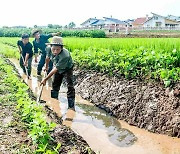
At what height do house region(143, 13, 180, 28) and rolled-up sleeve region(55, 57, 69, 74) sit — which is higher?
house region(143, 13, 180, 28)

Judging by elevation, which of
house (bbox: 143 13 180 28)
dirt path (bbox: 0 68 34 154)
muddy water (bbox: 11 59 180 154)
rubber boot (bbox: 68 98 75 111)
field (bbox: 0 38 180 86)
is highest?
house (bbox: 143 13 180 28)

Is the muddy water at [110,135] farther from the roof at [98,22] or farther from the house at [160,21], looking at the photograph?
the roof at [98,22]

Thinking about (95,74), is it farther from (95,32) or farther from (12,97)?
(95,32)

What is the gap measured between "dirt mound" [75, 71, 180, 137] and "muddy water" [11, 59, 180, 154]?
0.52ft

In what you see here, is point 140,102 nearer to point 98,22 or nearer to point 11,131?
point 11,131

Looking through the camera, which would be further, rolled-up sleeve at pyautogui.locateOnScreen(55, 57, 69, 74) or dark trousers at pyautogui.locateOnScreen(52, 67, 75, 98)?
dark trousers at pyautogui.locateOnScreen(52, 67, 75, 98)

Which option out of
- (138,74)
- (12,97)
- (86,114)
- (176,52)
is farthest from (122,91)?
(12,97)

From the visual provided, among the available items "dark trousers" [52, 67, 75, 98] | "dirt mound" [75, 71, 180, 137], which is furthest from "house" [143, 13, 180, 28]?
"dark trousers" [52, 67, 75, 98]

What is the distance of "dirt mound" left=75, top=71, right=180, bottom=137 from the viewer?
5227 mm

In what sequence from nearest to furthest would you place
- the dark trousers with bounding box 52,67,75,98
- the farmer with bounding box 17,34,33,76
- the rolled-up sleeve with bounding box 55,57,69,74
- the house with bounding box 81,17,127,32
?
the rolled-up sleeve with bounding box 55,57,69,74, the dark trousers with bounding box 52,67,75,98, the farmer with bounding box 17,34,33,76, the house with bounding box 81,17,127,32

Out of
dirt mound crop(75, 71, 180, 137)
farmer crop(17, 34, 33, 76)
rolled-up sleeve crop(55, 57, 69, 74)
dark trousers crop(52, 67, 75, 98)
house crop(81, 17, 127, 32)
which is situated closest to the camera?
dirt mound crop(75, 71, 180, 137)

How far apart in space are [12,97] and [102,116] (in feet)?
6.43

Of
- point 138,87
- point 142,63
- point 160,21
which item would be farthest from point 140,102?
point 160,21

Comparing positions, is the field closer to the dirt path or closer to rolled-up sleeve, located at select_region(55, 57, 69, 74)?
rolled-up sleeve, located at select_region(55, 57, 69, 74)
